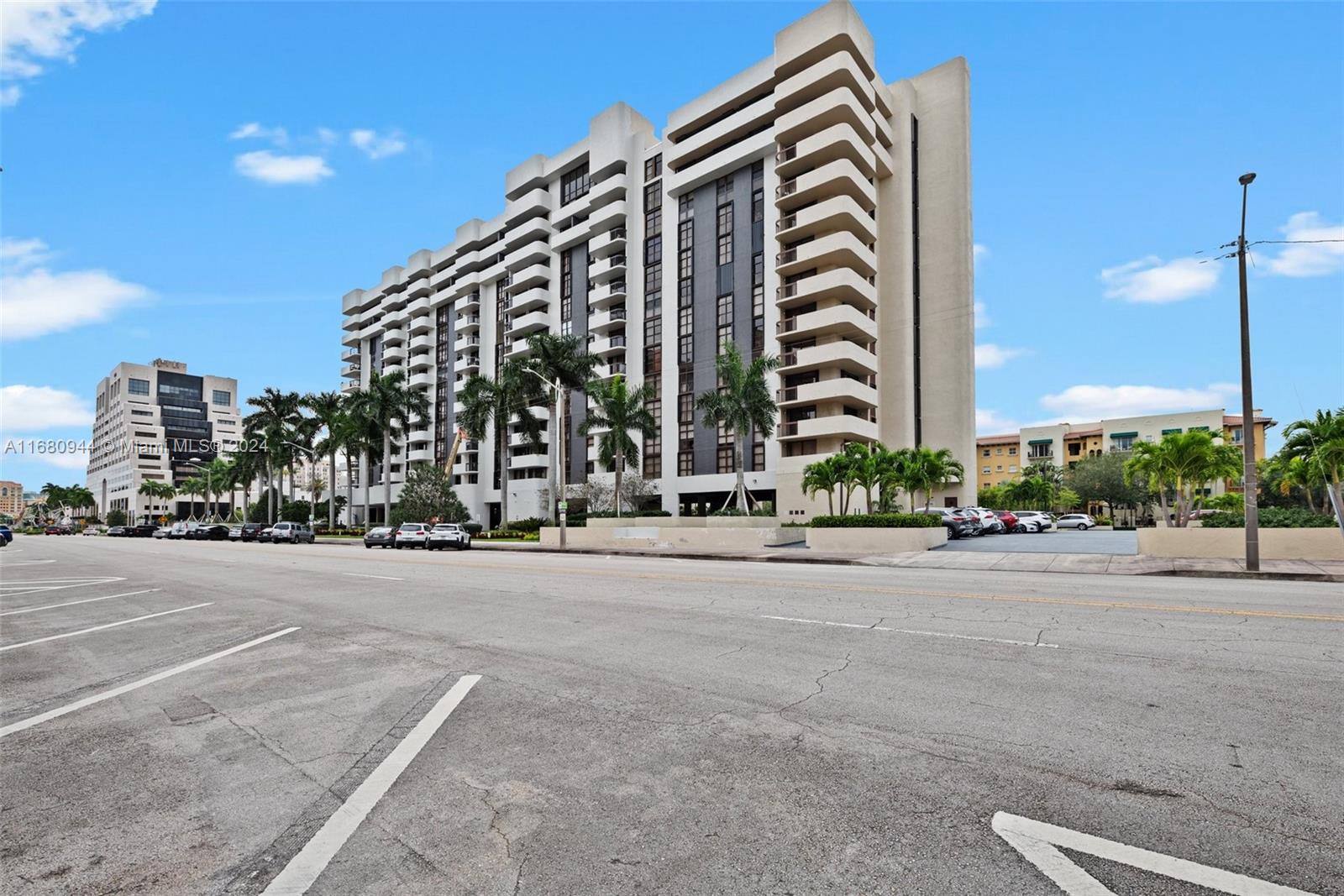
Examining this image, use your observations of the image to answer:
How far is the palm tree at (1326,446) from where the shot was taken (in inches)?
840

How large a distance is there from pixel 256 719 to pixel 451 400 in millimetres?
87065

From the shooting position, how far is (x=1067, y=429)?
116m

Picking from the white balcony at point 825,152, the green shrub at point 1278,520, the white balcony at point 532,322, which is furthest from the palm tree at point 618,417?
the green shrub at point 1278,520

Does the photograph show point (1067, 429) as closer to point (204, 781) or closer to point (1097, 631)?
point (1097, 631)

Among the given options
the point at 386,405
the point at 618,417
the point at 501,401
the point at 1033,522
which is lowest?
the point at 1033,522

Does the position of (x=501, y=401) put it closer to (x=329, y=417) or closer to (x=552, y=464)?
(x=552, y=464)

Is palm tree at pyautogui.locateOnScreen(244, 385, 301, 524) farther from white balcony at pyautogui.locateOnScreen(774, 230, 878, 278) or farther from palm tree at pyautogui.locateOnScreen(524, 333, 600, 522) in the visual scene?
white balcony at pyautogui.locateOnScreen(774, 230, 878, 278)

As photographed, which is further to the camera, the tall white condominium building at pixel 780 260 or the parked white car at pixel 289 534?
the parked white car at pixel 289 534

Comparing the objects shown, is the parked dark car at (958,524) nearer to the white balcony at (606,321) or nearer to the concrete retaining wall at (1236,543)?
the concrete retaining wall at (1236,543)

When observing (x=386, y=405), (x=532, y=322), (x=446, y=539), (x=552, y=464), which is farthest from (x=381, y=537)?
(x=532, y=322)

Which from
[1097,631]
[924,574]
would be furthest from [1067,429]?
[1097,631]

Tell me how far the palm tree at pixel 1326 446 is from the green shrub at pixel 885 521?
12012 millimetres

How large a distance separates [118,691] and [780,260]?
51.3 m

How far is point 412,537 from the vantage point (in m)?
41.5
